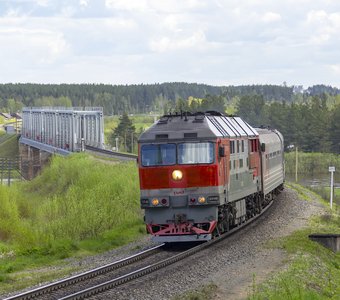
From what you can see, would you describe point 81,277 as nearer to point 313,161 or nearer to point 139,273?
point 139,273

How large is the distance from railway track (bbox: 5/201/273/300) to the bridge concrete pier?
8645 cm

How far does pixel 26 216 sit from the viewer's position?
45.3 m

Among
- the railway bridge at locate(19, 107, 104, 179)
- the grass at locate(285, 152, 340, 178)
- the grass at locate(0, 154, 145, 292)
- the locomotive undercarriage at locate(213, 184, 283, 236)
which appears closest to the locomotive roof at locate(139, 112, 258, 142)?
the locomotive undercarriage at locate(213, 184, 283, 236)

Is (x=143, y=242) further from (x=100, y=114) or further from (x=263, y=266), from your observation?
(x=100, y=114)

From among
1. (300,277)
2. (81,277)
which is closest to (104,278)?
(81,277)

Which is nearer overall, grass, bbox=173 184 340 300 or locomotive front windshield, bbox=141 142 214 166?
grass, bbox=173 184 340 300

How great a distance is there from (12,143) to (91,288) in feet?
481

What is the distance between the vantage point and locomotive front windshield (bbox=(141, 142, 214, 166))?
23.7m

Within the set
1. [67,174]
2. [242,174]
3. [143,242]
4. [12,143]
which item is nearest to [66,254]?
[143,242]

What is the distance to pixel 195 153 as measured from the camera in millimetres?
23812

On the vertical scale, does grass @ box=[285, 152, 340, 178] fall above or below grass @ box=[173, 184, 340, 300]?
below

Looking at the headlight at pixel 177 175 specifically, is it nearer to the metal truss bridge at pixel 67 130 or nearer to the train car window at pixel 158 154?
the train car window at pixel 158 154

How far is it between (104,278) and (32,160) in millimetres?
89805

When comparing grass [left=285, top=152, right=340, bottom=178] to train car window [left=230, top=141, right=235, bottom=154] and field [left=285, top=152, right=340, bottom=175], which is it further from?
train car window [left=230, top=141, right=235, bottom=154]
